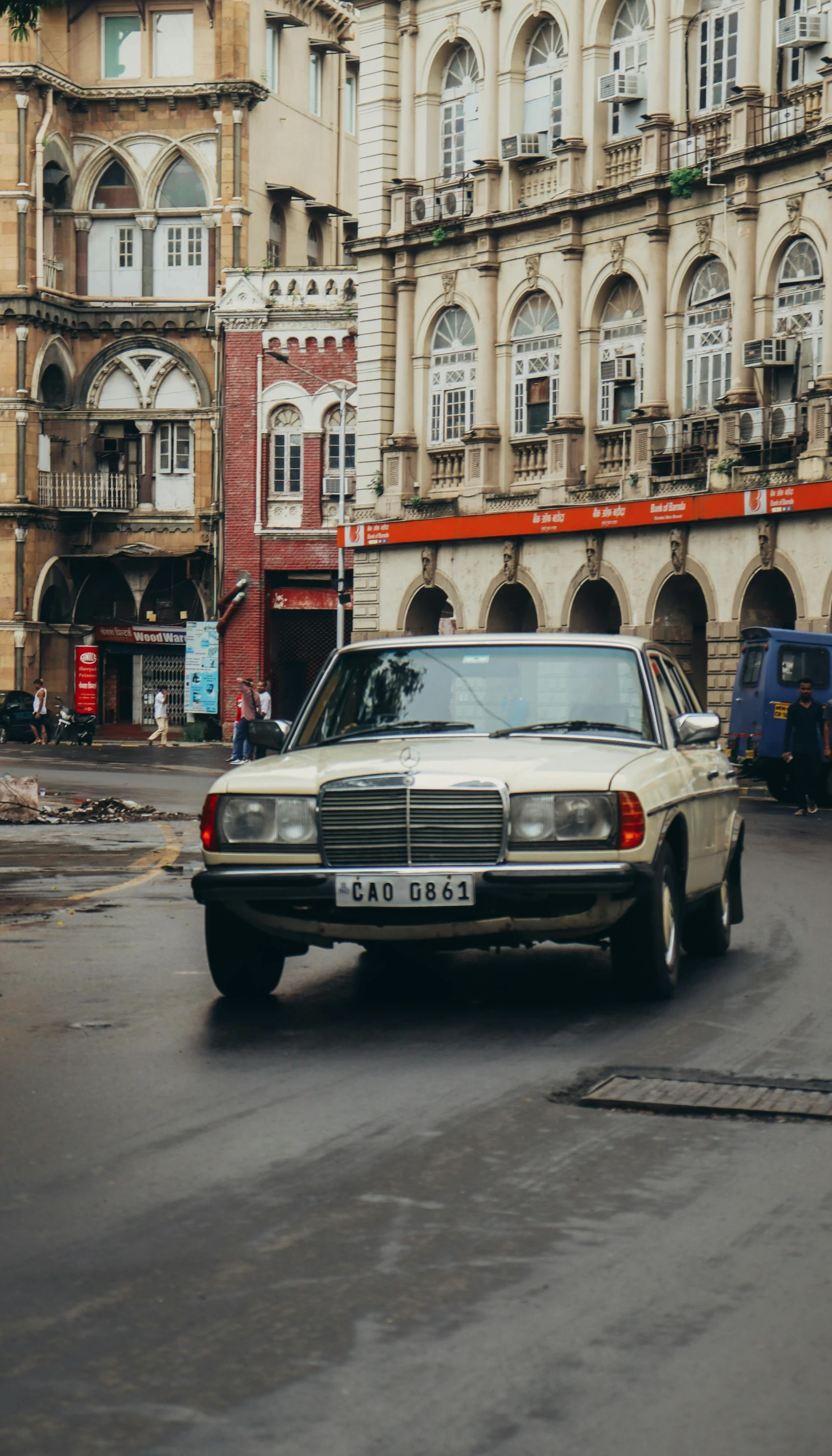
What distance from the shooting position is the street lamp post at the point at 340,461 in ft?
160


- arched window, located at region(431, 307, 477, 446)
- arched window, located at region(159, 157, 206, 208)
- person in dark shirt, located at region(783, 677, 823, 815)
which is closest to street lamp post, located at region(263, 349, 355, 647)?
arched window, located at region(431, 307, 477, 446)

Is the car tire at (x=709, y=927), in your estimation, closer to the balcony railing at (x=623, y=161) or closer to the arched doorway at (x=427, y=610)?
the balcony railing at (x=623, y=161)

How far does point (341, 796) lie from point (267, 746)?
1841 millimetres

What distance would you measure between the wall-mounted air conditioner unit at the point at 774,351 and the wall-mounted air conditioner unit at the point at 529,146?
28.4 feet

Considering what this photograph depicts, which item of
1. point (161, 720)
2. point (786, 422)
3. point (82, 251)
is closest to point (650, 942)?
point (786, 422)

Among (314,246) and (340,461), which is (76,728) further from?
(314,246)

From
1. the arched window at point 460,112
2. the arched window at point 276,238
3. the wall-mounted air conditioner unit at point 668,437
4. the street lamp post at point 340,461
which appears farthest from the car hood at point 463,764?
the arched window at point 276,238

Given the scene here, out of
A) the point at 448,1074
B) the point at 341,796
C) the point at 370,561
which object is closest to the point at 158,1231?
the point at 448,1074

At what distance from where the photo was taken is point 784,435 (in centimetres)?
3750

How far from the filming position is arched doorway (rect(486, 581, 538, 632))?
4516 centimetres

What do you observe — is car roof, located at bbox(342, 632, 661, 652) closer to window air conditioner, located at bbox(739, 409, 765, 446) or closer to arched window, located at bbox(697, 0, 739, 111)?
window air conditioner, located at bbox(739, 409, 765, 446)

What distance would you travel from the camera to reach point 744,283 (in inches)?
1519

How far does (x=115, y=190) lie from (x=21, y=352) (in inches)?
232

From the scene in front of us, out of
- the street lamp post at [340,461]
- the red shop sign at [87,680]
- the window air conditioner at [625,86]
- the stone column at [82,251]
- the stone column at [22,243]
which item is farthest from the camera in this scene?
the stone column at [82,251]
